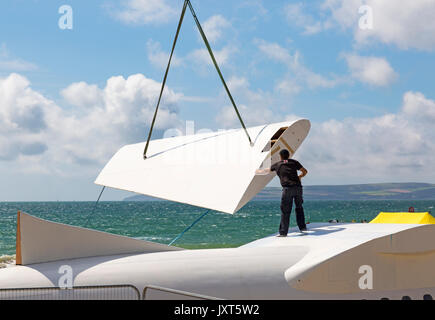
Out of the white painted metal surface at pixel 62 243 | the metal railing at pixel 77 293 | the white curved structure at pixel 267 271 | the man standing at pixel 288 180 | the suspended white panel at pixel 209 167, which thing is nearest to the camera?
the metal railing at pixel 77 293

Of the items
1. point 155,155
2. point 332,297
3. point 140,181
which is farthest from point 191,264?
point 155,155

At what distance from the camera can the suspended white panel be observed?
877cm

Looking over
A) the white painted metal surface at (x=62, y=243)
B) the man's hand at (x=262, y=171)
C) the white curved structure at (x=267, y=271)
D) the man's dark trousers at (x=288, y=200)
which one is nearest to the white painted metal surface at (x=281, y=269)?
the white curved structure at (x=267, y=271)

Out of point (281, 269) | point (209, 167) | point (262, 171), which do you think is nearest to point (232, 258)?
point (281, 269)

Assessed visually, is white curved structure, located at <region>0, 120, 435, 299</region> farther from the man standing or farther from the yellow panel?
the man standing

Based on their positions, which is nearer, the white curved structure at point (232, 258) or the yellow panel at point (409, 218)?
the white curved structure at point (232, 258)

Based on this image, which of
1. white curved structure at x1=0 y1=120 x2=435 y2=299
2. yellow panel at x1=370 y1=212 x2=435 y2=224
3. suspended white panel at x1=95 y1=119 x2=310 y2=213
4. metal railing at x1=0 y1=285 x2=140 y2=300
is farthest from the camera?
yellow panel at x1=370 y1=212 x2=435 y2=224

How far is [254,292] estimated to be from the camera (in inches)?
299

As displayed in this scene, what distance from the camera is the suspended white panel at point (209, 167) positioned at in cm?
877

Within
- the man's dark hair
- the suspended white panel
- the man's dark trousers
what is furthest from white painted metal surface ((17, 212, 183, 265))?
the man's dark hair

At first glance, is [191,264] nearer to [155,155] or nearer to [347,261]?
[347,261]

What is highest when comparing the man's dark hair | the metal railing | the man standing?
the man's dark hair

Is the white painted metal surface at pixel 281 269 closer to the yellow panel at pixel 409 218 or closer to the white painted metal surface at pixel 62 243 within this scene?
the white painted metal surface at pixel 62 243

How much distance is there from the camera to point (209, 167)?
31.2ft
